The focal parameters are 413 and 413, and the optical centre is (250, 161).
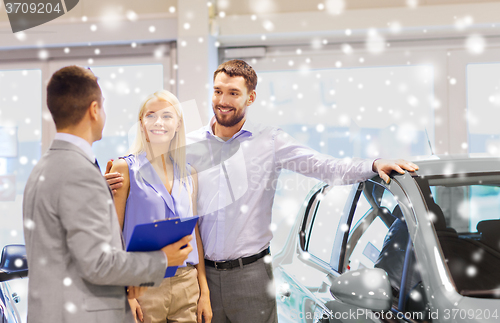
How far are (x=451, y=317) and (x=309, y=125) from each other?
10.8 feet

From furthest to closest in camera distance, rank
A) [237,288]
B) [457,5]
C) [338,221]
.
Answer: [457,5] < [338,221] < [237,288]

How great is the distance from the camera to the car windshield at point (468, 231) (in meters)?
1.26

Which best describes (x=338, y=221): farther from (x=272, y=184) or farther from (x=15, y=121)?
(x=15, y=121)

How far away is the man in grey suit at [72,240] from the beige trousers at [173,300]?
0.45m

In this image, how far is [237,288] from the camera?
187 centimetres

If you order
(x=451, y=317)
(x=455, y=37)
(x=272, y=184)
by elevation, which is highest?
(x=455, y=37)

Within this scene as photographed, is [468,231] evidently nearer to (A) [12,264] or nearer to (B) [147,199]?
(B) [147,199]

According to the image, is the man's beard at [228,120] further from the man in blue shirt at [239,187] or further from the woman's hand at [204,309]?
the woman's hand at [204,309]

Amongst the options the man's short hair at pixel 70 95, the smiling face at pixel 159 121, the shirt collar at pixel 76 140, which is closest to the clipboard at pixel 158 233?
the shirt collar at pixel 76 140

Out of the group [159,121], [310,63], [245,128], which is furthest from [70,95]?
[310,63]

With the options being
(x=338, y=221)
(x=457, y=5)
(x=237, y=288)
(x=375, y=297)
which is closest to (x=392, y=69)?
(x=457, y=5)

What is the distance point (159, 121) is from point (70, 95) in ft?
1.82

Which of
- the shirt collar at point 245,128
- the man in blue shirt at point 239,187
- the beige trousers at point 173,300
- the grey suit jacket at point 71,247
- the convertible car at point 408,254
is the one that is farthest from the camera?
the shirt collar at point 245,128

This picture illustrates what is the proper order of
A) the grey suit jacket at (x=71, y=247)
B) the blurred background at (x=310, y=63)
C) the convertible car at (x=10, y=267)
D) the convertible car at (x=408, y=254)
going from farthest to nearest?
the blurred background at (x=310, y=63) → the convertible car at (x=10, y=267) → the convertible car at (x=408, y=254) → the grey suit jacket at (x=71, y=247)
